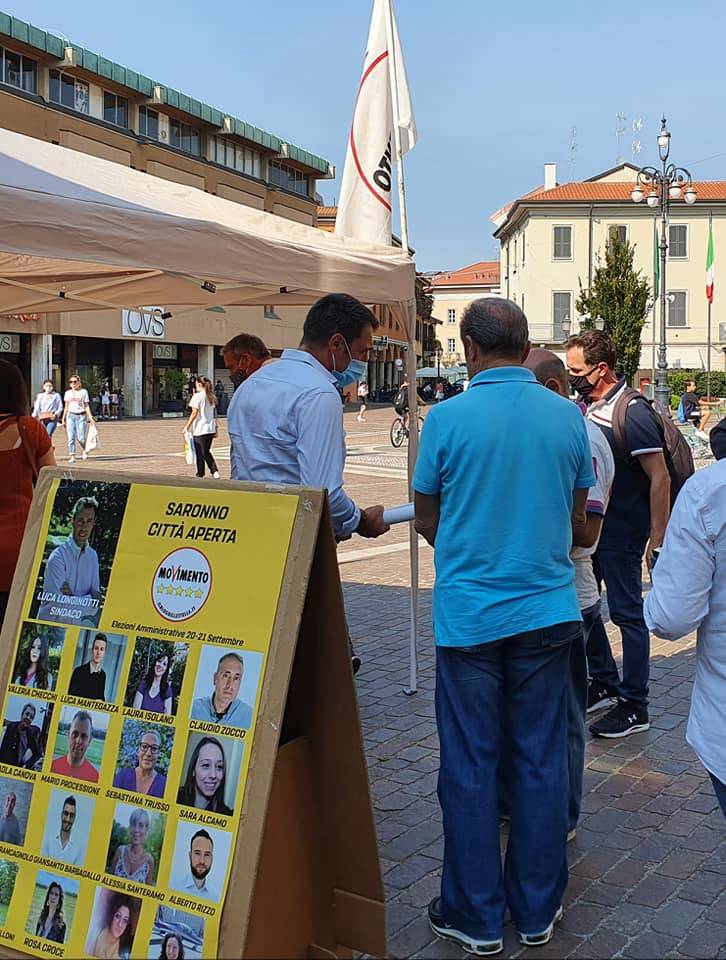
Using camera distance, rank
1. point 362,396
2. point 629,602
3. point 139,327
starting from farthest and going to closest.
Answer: point 139,327, point 362,396, point 629,602

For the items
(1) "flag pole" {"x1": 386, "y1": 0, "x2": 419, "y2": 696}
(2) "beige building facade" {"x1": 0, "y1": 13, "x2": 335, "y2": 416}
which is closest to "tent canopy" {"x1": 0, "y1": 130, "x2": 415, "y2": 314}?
(1) "flag pole" {"x1": 386, "y1": 0, "x2": 419, "y2": 696}

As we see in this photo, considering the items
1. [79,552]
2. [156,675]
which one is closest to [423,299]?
[79,552]

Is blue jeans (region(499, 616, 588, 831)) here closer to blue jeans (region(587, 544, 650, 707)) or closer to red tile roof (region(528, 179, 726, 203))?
blue jeans (region(587, 544, 650, 707))

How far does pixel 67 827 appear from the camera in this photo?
2.78 m

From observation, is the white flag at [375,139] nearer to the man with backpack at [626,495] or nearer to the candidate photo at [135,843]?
the man with backpack at [626,495]

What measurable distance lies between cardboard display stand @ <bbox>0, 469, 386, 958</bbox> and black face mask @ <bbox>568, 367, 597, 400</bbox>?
103 inches

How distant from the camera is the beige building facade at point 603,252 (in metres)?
70.9

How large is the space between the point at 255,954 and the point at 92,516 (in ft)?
4.16

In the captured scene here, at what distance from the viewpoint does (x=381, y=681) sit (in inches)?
246

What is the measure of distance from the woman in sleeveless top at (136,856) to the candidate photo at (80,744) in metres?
0.18

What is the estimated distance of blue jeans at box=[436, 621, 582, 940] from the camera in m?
3.15

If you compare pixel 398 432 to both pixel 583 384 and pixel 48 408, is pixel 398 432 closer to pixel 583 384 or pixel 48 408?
pixel 48 408

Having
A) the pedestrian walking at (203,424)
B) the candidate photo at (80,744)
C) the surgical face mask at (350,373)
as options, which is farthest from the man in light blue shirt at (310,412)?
the pedestrian walking at (203,424)

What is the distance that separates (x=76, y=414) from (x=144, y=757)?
19.2 metres
